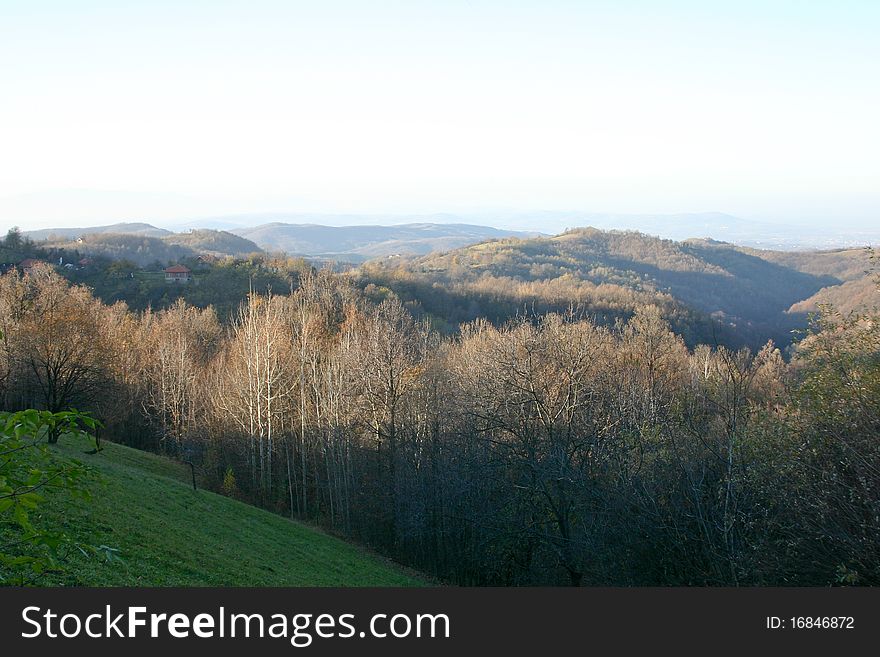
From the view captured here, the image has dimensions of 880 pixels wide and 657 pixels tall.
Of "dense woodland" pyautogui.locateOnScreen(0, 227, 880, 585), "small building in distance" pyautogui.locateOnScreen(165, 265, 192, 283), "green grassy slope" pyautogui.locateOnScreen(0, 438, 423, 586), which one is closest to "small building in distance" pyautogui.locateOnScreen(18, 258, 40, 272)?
"small building in distance" pyautogui.locateOnScreen(165, 265, 192, 283)

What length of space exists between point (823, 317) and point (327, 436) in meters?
24.9

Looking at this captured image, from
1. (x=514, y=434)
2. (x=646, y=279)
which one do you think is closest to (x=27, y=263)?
(x=514, y=434)

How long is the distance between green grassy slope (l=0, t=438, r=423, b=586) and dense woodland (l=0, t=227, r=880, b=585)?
4007mm

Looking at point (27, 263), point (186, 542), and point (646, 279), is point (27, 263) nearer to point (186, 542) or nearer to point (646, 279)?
point (186, 542)

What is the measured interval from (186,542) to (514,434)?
10599 millimetres

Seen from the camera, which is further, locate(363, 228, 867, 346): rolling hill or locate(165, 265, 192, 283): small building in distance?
locate(363, 228, 867, 346): rolling hill

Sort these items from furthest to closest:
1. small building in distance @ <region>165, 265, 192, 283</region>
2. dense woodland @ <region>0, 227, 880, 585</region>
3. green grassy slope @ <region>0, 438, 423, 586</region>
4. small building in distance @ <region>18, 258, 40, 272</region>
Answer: small building in distance @ <region>165, 265, 192, 283</region>, small building in distance @ <region>18, 258, 40, 272</region>, green grassy slope @ <region>0, 438, 423, 586</region>, dense woodland @ <region>0, 227, 880, 585</region>

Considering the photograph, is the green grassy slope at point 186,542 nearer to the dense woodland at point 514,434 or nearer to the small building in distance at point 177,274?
the dense woodland at point 514,434

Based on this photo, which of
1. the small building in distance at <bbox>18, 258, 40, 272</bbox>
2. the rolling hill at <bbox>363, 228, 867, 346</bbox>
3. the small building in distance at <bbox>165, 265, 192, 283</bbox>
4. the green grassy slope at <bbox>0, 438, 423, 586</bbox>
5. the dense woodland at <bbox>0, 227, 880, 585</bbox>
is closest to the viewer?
the dense woodland at <bbox>0, 227, 880, 585</bbox>

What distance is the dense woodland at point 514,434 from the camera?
37.4 feet

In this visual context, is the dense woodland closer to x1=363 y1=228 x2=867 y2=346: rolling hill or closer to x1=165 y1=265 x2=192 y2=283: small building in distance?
x1=165 y1=265 x2=192 y2=283: small building in distance

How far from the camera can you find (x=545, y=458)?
67.8ft

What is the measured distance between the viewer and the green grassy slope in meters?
12.5

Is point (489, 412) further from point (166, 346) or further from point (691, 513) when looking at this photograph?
point (166, 346)
